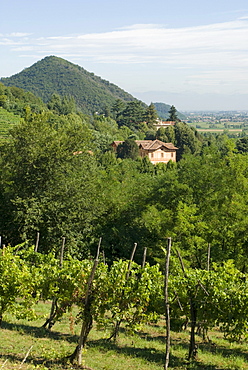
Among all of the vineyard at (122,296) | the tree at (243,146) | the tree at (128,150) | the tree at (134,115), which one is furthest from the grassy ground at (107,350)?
the tree at (134,115)

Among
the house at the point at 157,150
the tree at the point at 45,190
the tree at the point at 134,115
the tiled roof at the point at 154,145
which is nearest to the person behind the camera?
the tree at the point at 45,190

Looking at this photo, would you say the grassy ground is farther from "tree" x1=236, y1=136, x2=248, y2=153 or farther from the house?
the house

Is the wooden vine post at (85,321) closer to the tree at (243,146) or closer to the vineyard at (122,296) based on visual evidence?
the vineyard at (122,296)

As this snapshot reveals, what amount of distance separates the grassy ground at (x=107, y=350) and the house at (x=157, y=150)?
70.0 metres

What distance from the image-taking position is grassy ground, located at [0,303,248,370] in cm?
979

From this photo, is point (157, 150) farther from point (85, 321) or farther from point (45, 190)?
point (85, 321)

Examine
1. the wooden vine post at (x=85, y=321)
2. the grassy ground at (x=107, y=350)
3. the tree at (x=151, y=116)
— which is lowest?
the grassy ground at (x=107, y=350)

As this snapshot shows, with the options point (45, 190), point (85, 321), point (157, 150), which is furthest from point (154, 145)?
point (85, 321)

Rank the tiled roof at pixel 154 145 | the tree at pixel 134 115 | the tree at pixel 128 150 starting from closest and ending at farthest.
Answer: the tree at pixel 128 150
the tiled roof at pixel 154 145
the tree at pixel 134 115

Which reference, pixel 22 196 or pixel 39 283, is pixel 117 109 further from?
pixel 39 283

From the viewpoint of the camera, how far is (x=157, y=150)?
3255 inches

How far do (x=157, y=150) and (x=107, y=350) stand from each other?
7274 cm

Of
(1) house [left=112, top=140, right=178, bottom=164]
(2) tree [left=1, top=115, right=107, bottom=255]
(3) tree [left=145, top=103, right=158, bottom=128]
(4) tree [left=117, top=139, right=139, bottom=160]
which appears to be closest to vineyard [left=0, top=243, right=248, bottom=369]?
(2) tree [left=1, top=115, right=107, bottom=255]

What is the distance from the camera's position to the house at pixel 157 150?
82.5m
